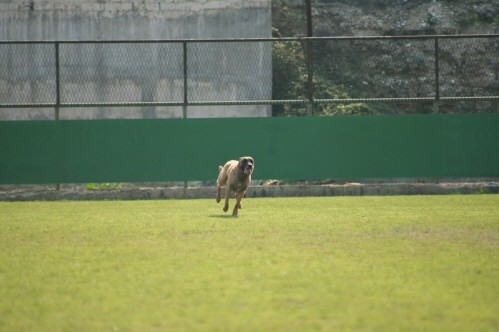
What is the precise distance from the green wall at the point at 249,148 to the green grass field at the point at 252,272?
6.98 meters

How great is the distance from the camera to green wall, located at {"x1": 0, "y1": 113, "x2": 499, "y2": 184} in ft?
78.3

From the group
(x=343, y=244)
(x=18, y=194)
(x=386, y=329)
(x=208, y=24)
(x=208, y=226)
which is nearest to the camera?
(x=386, y=329)

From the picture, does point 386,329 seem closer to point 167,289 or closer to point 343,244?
point 167,289

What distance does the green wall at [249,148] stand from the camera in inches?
940

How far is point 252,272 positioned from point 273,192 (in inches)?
551

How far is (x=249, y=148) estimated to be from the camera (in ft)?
78.9

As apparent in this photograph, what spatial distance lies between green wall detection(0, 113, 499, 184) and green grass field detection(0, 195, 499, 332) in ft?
22.9

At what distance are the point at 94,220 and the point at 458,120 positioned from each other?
38.4 ft

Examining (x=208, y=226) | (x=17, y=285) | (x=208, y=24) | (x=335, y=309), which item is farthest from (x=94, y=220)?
(x=208, y=24)

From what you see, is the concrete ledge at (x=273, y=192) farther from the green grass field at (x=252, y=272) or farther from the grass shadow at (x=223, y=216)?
the green grass field at (x=252, y=272)

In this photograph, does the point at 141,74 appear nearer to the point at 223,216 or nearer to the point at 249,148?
the point at 249,148

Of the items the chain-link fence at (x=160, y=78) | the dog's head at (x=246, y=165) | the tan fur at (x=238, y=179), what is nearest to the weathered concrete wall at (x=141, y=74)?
the chain-link fence at (x=160, y=78)

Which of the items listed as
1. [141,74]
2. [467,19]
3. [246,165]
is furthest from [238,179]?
[467,19]

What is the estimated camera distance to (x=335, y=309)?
7.75m
